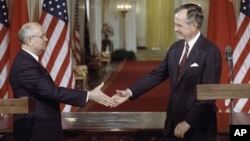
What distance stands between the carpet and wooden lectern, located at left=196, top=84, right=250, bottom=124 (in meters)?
5.80

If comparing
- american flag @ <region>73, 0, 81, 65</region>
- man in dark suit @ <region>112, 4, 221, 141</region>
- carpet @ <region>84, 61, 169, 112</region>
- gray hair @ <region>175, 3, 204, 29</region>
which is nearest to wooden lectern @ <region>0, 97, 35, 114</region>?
→ man in dark suit @ <region>112, 4, 221, 141</region>

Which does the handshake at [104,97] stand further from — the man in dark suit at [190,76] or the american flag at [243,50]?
→ the american flag at [243,50]

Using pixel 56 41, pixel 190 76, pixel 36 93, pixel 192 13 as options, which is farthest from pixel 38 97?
pixel 56 41

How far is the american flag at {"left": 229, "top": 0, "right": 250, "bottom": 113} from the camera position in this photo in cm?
657

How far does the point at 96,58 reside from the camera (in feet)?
49.5

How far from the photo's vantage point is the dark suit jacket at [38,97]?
10.8ft

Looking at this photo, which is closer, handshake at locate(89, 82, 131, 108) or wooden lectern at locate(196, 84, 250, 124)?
wooden lectern at locate(196, 84, 250, 124)

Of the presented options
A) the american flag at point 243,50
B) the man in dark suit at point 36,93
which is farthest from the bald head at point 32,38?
the american flag at point 243,50

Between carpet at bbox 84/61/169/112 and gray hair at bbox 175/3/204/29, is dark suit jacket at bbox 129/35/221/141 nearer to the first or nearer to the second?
gray hair at bbox 175/3/204/29

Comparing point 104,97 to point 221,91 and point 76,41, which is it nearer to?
point 221,91

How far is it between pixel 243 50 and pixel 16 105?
444cm

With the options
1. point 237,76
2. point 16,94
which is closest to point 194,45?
point 16,94

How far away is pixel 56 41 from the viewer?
6578 millimetres

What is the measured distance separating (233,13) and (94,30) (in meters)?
10.6
